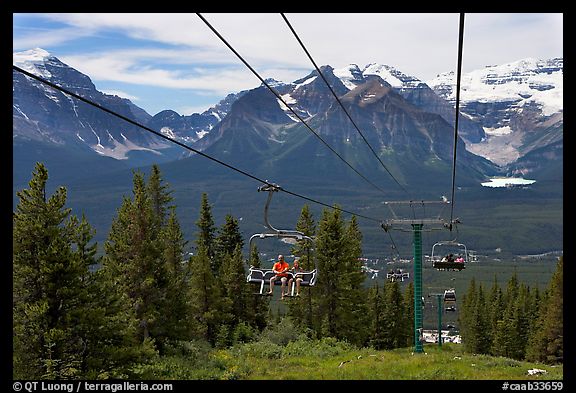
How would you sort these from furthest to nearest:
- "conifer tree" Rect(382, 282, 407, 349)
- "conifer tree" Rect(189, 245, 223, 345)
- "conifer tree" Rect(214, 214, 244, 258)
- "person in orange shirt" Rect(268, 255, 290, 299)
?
1. "conifer tree" Rect(382, 282, 407, 349)
2. "conifer tree" Rect(214, 214, 244, 258)
3. "conifer tree" Rect(189, 245, 223, 345)
4. "person in orange shirt" Rect(268, 255, 290, 299)

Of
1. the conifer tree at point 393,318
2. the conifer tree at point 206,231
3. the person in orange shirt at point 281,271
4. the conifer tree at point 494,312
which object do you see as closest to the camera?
the person in orange shirt at point 281,271

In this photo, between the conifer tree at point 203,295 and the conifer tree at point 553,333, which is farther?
the conifer tree at point 553,333

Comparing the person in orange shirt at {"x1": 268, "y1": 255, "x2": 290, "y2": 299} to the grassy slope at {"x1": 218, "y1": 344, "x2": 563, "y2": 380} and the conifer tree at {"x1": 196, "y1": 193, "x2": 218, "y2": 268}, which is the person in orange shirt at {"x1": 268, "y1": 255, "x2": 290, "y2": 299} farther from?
the conifer tree at {"x1": 196, "y1": 193, "x2": 218, "y2": 268}

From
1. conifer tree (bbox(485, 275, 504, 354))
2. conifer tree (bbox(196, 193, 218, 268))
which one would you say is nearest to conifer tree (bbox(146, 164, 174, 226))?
conifer tree (bbox(196, 193, 218, 268))

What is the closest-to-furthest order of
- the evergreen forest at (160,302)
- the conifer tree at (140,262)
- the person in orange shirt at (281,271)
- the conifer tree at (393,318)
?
the person in orange shirt at (281,271) < the evergreen forest at (160,302) < the conifer tree at (140,262) < the conifer tree at (393,318)

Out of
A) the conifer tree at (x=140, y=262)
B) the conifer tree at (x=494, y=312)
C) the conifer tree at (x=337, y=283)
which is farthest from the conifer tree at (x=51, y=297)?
the conifer tree at (x=494, y=312)

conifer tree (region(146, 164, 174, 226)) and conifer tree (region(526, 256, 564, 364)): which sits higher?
conifer tree (region(146, 164, 174, 226))

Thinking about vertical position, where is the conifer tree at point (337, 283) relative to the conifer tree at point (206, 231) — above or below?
below

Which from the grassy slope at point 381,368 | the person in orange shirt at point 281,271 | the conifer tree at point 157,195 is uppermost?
the conifer tree at point 157,195

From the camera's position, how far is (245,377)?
34.0 metres

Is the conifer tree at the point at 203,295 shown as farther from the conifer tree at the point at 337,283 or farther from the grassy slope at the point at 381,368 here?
the grassy slope at the point at 381,368

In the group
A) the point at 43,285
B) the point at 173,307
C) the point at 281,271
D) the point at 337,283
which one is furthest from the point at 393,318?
the point at 43,285


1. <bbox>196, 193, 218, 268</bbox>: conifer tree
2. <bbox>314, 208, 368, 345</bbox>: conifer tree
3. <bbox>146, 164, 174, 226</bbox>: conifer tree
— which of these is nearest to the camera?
<bbox>314, 208, 368, 345</bbox>: conifer tree
